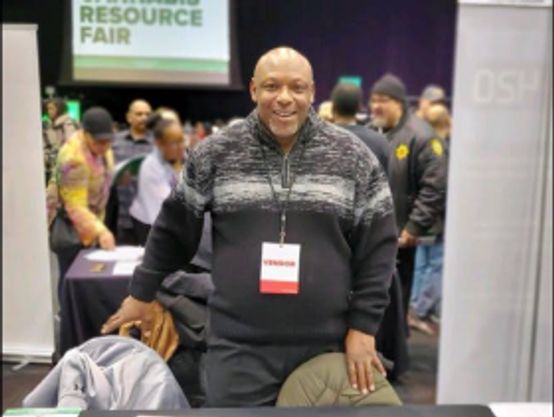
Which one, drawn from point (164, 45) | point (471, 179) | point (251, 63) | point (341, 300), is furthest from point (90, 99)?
point (471, 179)

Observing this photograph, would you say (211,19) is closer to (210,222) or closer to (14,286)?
(210,222)

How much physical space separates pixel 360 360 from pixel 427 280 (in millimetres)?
1110

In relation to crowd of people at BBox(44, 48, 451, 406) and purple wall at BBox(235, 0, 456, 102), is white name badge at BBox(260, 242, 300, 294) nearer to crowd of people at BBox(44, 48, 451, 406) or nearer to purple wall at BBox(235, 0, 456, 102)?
crowd of people at BBox(44, 48, 451, 406)

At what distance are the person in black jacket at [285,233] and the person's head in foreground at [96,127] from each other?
0.49 m

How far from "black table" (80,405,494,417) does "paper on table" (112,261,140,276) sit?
20.0 inches

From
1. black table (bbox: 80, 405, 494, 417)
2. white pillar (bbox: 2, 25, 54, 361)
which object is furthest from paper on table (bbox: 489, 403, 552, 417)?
white pillar (bbox: 2, 25, 54, 361)

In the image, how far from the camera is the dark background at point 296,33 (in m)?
1.66

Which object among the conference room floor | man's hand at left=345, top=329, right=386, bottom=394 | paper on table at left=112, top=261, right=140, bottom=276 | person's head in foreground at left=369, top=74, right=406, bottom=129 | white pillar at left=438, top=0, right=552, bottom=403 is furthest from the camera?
the conference room floor

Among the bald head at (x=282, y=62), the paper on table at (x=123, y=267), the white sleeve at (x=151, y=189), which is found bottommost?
the paper on table at (x=123, y=267)

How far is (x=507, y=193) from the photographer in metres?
2.30

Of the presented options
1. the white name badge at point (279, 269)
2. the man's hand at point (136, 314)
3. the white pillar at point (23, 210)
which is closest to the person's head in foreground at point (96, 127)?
the white pillar at point (23, 210)

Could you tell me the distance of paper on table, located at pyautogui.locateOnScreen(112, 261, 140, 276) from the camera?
6.09 feet

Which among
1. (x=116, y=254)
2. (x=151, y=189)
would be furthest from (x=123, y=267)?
(x=151, y=189)

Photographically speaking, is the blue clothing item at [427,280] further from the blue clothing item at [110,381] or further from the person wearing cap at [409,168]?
the blue clothing item at [110,381]
